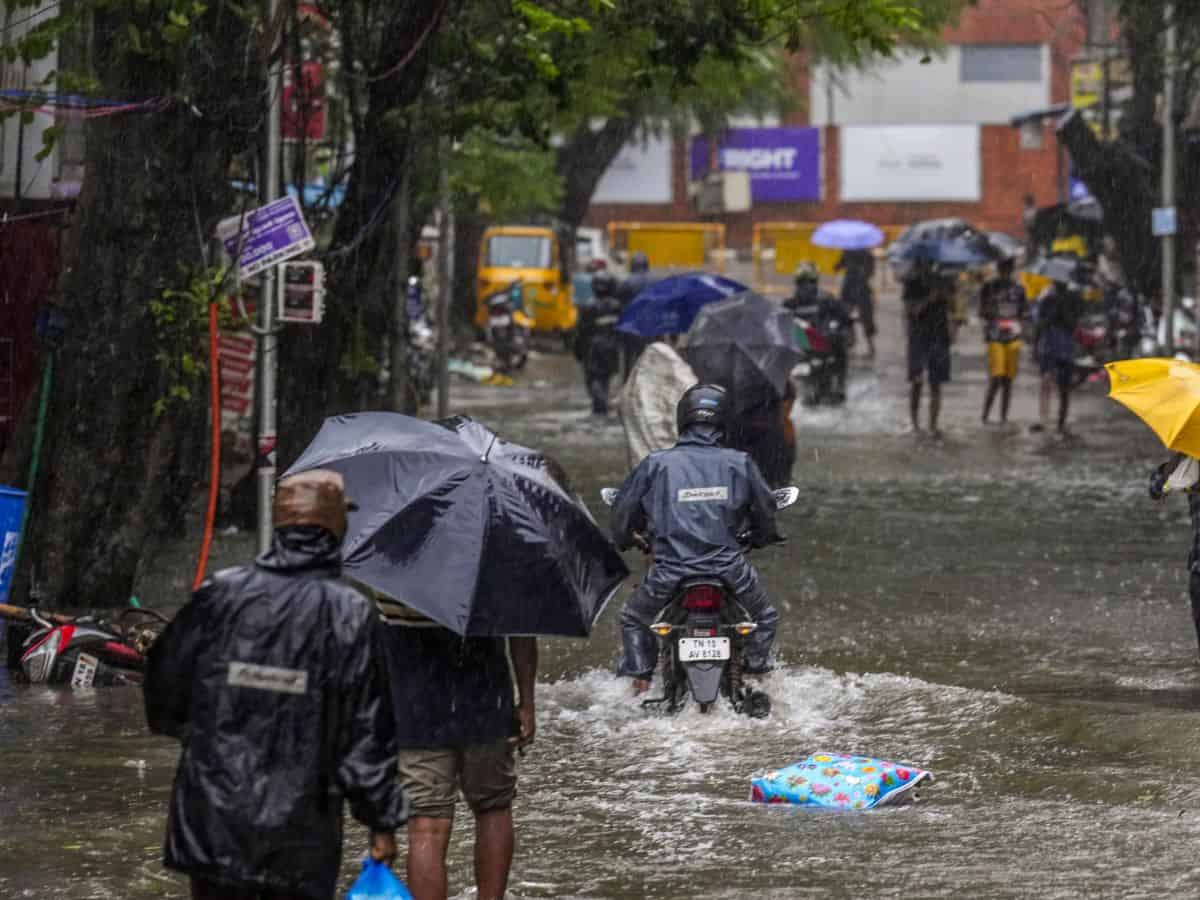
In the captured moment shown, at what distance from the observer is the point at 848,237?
39.0 metres

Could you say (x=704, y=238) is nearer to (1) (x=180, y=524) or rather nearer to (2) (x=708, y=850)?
(1) (x=180, y=524)

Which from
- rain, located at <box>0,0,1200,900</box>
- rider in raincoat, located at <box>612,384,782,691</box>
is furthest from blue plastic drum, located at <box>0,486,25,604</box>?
rider in raincoat, located at <box>612,384,782,691</box>

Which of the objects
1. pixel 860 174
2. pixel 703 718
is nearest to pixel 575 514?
pixel 703 718

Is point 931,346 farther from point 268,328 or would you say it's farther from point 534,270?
point 534,270

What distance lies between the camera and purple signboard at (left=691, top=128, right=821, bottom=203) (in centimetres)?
6397

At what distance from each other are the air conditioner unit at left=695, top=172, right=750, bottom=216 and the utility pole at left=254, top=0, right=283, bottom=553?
48.7 m

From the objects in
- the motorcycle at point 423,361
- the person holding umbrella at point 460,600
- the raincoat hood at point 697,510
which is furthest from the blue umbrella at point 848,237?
the person holding umbrella at point 460,600

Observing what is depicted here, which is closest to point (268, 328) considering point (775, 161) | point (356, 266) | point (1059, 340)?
point (356, 266)

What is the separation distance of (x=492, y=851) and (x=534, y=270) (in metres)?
34.5

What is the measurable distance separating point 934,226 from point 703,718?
26528 millimetres

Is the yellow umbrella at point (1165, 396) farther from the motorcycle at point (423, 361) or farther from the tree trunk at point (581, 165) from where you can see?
the tree trunk at point (581, 165)

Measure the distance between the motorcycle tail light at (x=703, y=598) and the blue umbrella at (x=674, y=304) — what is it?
941 centimetres

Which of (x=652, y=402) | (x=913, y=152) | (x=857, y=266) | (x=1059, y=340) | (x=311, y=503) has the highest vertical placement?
(x=913, y=152)

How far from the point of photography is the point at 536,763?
9664 mm
